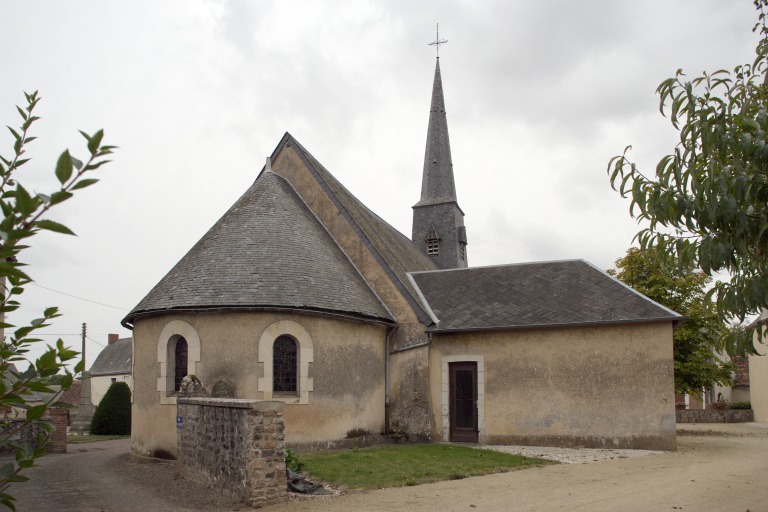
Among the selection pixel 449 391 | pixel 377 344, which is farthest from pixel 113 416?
pixel 449 391

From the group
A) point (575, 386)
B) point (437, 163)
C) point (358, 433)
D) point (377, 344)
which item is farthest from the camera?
point (437, 163)

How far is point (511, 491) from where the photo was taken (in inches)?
396

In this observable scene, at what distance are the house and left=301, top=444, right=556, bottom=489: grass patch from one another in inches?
1549

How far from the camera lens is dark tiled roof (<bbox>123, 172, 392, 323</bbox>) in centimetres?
1515

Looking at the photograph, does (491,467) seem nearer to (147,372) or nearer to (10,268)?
(147,372)

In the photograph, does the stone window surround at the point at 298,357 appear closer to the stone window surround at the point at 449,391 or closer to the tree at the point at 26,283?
the stone window surround at the point at 449,391

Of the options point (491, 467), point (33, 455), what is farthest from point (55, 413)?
point (33, 455)

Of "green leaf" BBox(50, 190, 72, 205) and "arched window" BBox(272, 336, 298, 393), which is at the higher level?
"green leaf" BBox(50, 190, 72, 205)

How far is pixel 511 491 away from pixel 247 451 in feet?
13.3

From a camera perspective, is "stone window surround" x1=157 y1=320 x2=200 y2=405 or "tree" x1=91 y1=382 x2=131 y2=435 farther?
"tree" x1=91 y1=382 x2=131 y2=435

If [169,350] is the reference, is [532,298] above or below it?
above

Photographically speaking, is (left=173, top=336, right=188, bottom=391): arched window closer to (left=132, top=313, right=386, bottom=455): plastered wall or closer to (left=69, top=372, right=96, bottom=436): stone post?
(left=132, top=313, right=386, bottom=455): plastered wall

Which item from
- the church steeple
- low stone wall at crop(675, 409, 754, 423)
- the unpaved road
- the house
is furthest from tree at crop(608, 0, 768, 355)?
the house

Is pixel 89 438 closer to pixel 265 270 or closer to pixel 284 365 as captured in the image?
pixel 284 365
